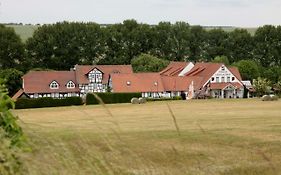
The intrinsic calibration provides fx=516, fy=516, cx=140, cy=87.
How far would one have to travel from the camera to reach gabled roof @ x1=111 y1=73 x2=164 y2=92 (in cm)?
9219

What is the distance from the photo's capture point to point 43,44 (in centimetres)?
11256

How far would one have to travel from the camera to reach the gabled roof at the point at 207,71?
9822cm

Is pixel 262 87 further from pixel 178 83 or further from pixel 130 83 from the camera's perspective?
pixel 130 83

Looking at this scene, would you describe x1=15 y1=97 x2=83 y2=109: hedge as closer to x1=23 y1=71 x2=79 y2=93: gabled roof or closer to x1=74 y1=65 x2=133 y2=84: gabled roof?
x1=23 y1=71 x2=79 y2=93: gabled roof

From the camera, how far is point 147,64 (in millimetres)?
114750

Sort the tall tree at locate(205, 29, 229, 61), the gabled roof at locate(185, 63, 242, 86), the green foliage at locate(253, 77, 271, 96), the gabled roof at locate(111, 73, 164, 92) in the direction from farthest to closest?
the tall tree at locate(205, 29, 229, 61), the gabled roof at locate(185, 63, 242, 86), the green foliage at locate(253, 77, 271, 96), the gabled roof at locate(111, 73, 164, 92)

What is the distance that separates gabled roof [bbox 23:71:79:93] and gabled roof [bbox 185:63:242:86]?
79.7 feet

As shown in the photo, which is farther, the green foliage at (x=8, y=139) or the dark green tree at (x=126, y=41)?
the dark green tree at (x=126, y=41)

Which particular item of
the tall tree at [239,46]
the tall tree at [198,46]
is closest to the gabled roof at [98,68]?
the tall tree at [198,46]

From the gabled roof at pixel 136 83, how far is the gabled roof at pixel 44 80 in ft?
30.5

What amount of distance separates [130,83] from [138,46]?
3186cm

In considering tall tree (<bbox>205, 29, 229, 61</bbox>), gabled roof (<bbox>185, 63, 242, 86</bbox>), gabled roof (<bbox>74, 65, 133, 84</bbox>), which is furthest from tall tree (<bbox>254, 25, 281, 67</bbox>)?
gabled roof (<bbox>74, 65, 133, 84</bbox>)

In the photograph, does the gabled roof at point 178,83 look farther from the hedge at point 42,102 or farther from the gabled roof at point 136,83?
the hedge at point 42,102

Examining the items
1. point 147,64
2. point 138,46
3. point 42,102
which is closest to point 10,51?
point 147,64
